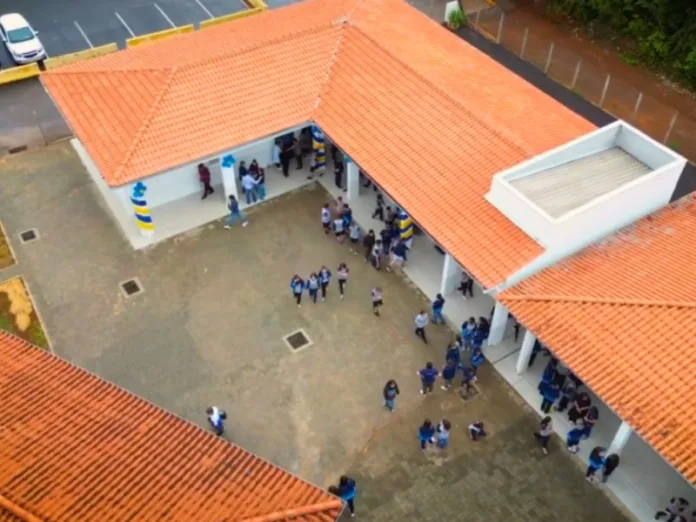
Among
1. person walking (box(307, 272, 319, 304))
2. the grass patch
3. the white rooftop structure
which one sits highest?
the white rooftop structure

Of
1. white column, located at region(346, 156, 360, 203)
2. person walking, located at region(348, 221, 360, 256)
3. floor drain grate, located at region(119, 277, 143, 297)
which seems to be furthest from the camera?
white column, located at region(346, 156, 360, 203)

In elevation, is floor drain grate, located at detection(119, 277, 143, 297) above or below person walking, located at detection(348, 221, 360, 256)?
below

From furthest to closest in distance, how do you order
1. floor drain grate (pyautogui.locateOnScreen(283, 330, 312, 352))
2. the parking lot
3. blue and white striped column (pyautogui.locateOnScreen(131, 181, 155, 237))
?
the parking lot < blue and white striped column (pyautogui.locateOnScreen(131, 181, 155, 237)) < floor drain grate (pyautogui.locateOnScreen(283, 330, 312, 352))

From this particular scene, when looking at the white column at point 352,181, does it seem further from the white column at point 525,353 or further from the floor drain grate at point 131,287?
the white column at point 525,353

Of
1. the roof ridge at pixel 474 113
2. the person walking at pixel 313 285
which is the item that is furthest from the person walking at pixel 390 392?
the roof ridge at pixel 474 113

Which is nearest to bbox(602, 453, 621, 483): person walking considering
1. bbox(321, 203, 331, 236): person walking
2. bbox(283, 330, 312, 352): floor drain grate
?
bbox(283, 330, 312, 352): floor drain grate

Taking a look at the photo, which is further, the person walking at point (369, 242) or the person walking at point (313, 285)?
the person walking at point (369, 242)

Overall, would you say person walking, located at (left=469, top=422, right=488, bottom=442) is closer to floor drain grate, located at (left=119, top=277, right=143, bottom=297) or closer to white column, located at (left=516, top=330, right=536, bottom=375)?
white column, located at (left=516, top=330, right=536, bottom=375)
